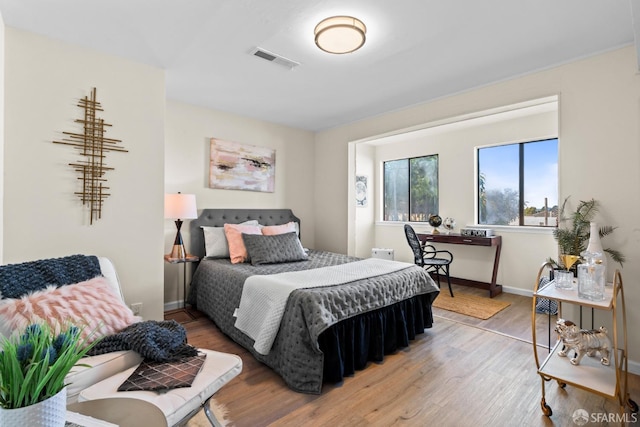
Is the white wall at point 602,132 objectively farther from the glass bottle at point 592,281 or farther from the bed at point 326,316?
the bed at point 326,316

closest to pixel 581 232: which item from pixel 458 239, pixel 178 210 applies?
pixel 458 239

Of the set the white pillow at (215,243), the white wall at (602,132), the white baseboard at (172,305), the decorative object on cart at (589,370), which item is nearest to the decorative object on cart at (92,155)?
the white pillow at (215,243)

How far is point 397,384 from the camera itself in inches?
84.7

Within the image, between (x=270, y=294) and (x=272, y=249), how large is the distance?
1.09 m

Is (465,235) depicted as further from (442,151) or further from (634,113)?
(634,113)

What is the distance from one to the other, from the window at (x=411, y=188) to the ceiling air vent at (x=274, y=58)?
332 centimetres

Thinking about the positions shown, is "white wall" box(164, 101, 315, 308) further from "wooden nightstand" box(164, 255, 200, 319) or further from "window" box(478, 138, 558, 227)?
"window" box(478, 138, 558, 227)

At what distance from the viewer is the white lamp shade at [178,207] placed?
3.29m

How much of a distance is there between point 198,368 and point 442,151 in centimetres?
479

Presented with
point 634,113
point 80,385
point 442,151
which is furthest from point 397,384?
point 442,151

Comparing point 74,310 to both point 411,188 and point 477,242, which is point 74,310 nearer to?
point 477,242

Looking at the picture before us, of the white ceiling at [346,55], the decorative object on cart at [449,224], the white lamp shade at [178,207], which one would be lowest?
the decorative object on cart at [449,224]

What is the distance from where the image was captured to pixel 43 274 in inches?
69.8

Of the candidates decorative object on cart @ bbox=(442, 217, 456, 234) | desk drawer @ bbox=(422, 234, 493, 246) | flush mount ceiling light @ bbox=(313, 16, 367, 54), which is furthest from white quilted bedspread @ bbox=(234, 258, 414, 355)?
decorative object on cart @ bbox=(442, 217, 456, 234)
